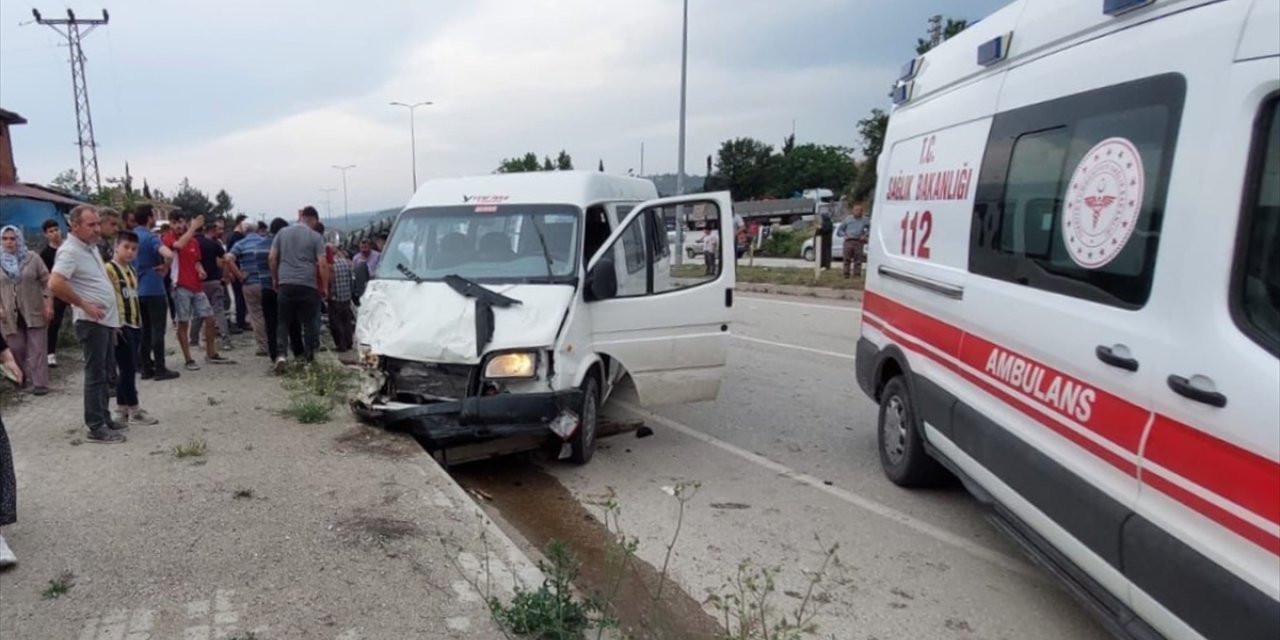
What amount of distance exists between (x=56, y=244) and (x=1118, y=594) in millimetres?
10954

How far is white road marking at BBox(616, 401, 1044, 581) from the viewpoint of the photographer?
13.9 feet

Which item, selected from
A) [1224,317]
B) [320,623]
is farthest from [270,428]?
[1224,317]

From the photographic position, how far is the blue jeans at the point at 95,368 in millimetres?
5465

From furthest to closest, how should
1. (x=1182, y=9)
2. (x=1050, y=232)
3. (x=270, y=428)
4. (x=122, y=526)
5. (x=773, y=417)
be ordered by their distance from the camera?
1. (x=773, y=417)
2. (x=270, y=428)
3. (x=122, y=526)
4. (x=1050, y=232)
5. (x=1182, y=9)

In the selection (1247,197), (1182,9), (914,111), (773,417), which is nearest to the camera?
(1247,197)

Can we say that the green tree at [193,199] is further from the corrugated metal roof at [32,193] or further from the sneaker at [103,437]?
the sneaker at [103,437]

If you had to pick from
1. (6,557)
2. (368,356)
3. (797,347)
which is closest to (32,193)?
(797,347)

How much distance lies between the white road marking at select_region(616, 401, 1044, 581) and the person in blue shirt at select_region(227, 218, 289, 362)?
17.3 ft

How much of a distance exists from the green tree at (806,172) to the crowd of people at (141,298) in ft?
299

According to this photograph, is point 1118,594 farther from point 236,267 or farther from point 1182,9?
point 236,267

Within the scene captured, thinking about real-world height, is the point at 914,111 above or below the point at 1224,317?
above

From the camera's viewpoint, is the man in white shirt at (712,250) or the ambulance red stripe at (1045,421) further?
the man in white shirt at (712,250)

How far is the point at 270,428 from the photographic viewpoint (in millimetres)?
6117

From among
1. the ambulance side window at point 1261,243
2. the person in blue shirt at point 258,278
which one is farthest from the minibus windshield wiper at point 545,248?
the person in blue shirt at point 258,278
